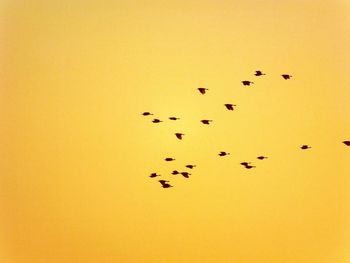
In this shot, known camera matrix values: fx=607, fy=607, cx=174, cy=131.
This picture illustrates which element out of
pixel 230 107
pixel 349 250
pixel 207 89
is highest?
pixel 207 89

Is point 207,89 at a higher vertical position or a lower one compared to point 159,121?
higher

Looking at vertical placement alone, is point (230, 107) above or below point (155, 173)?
above

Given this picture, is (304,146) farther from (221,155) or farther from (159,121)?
(159,121)

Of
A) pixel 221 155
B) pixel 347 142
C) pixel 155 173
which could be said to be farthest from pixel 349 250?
pixel 155 173

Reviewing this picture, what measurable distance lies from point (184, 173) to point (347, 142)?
22.0 feet

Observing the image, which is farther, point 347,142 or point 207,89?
point 207,89

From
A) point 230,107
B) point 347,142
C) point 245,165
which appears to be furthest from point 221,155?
point 347,142

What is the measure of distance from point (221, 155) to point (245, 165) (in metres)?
1.44

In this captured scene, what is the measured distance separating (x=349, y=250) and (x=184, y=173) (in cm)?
732

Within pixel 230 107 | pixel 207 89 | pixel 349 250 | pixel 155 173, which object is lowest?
pixel 349 250

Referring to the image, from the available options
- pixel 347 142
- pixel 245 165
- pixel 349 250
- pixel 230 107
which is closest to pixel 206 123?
pixel 230 107

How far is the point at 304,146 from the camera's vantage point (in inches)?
977

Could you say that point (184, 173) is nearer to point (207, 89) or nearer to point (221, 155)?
point (221, 155)

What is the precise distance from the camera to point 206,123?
23.6m
